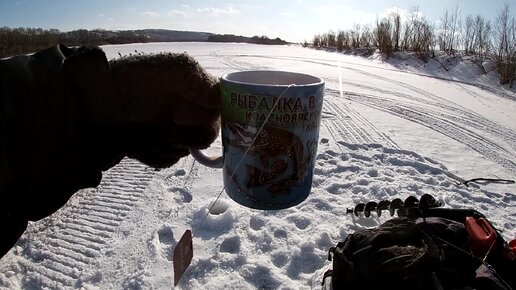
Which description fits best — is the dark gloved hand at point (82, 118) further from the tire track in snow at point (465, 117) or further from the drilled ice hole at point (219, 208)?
the tire track in snow at point (465, 117)

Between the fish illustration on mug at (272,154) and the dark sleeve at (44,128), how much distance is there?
12.0 inches

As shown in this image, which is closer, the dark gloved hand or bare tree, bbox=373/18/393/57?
the dark gloved hand

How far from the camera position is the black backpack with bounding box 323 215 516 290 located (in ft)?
3.50

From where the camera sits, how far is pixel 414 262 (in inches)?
41.8

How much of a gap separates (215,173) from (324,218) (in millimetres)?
888

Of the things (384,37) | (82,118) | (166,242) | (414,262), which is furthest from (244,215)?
(384,37)

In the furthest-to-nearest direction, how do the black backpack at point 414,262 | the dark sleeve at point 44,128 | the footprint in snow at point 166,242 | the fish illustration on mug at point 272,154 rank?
the footprint in snow at point 166,242 → the black backpack at point 414,262 → the fish illustration on mug at point 272,154 → the dark sleeve at point 44,128

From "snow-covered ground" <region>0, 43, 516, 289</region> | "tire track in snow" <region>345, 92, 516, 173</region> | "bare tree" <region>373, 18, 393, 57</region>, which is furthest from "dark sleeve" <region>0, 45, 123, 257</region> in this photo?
"bare tree" <region>373, 18, 393, 57</region>

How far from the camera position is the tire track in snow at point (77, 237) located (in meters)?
1.38

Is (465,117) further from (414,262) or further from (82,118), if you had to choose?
(82,118)

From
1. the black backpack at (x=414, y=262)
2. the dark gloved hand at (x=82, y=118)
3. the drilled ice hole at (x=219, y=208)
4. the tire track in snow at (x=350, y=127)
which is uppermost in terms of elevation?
the dark gloved hand at (x=82, y=118)

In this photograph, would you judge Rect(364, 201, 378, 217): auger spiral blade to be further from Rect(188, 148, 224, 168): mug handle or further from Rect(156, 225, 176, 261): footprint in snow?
Rect(188, 148, 224, 168): mug handle

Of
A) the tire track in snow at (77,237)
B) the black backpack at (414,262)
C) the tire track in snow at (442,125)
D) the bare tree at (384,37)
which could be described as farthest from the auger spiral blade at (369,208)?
the bare tree at (384,37)

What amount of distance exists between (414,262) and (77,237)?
1.54 m
